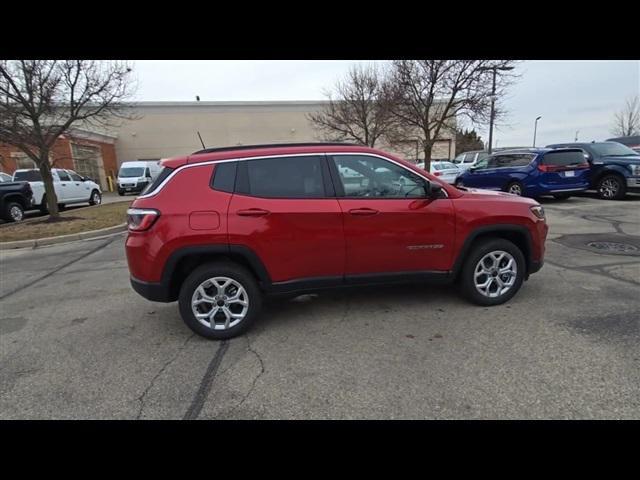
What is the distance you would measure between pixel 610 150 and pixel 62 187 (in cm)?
2020

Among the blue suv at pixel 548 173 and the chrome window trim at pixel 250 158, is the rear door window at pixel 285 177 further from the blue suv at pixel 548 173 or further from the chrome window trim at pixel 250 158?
the blue suv at pixel 548 173

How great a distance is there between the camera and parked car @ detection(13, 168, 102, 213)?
508 inches

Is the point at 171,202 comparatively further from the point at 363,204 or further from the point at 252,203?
the point at 363,204

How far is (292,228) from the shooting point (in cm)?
339

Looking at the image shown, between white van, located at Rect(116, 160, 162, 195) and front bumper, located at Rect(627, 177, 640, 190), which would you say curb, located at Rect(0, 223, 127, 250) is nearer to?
white van, located at Rect(116, 160, 162, 195)

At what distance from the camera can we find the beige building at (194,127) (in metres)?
30.5

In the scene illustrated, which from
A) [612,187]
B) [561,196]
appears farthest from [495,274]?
[612,187]

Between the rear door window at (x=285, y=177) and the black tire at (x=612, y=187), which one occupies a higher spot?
the rear door window at (x=285, y=177)

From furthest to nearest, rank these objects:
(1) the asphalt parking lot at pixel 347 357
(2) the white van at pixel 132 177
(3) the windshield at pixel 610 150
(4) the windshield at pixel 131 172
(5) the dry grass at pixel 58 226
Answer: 1. (4) the windshield at pixel 131 172
2. (2) the white van at pixel 132 177
3. (3) the windshield at pixel 610 150
4. (5) the dry grass at pixel 58 226
5. (1) the asphalt parking lot at pixel 347 357

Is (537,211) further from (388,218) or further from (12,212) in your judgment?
(12,212)

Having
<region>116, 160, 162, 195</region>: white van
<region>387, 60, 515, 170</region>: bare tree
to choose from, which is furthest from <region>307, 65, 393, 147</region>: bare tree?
<region>116, 160, 162, 195</region>: white van

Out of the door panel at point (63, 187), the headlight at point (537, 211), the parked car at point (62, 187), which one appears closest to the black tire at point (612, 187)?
the headlight at point (537, 211)

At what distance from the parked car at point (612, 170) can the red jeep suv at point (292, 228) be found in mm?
10331
